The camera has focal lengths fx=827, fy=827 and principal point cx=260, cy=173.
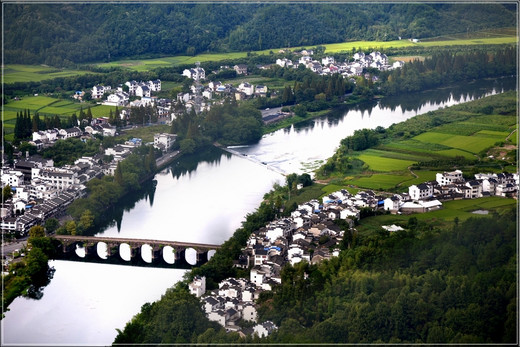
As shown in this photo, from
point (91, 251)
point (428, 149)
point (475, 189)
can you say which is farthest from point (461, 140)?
point (91, 251)

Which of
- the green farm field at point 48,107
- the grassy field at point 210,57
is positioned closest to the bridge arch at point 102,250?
the green farm field at point 48,107

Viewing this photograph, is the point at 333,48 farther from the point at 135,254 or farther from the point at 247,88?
the point at 135,254

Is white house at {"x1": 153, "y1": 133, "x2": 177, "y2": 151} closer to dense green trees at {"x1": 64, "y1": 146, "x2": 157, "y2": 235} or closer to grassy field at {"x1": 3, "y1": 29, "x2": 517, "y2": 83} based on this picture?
dense green trees at {"x1": 64, "y1": 146, "x2": 157, "y2": 235}

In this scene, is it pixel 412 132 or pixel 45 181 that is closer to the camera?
pixel 45 181

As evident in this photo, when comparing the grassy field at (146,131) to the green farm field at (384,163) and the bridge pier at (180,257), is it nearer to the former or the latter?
the green farm field at (384,163)

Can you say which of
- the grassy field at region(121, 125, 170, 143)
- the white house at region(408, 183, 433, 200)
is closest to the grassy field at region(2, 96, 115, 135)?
the grassy field at region(121, 125, 170, 143)

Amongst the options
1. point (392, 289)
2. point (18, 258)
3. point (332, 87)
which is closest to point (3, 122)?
point (18, 258)
